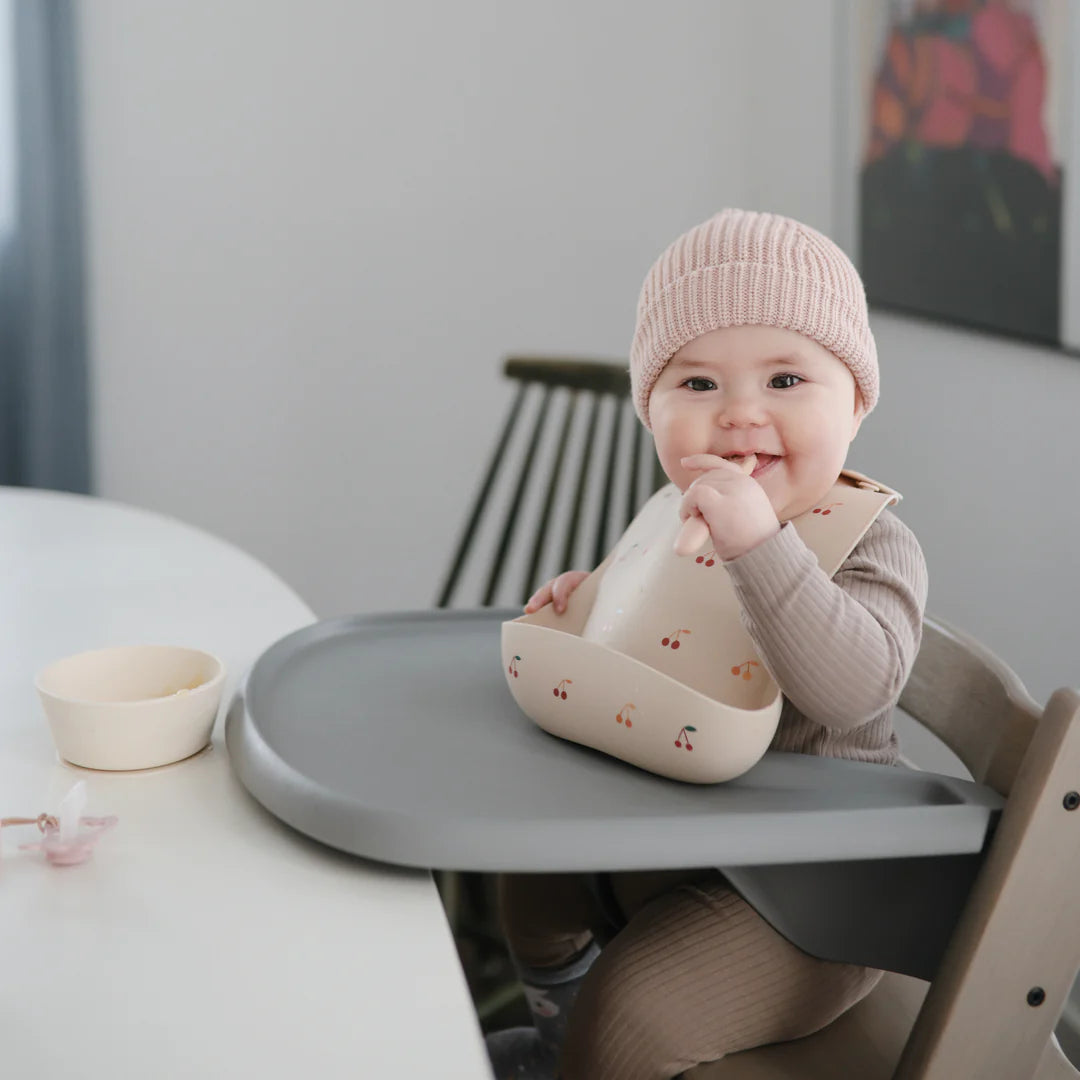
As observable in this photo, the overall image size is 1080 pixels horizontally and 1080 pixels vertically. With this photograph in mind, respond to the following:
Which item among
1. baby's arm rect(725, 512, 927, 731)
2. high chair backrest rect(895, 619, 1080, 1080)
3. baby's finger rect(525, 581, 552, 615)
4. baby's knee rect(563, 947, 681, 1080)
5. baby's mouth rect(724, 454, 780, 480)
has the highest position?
baby's mouth rect(724, 454, 780, 480)

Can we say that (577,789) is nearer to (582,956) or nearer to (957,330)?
(582,956)

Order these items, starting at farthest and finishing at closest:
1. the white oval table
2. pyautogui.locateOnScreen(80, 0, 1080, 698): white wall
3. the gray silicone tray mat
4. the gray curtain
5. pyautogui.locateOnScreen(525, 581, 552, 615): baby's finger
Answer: pyautogui.locateOnScreen(80, 0, 1080, 698): white wall < the gray curtain < pyautogui.locateOnScreen(525, 581, 552, 615): baby's finger < the gray silicone tray mat < the white oval table

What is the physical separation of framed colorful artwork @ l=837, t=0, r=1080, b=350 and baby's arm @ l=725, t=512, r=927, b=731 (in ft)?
3.07

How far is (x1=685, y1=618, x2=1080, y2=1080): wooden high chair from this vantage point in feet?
2.07

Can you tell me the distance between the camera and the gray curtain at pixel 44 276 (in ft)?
7.23

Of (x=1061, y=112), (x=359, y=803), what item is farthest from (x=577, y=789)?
(x=1061, y=112)

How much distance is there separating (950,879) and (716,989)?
0.50ft

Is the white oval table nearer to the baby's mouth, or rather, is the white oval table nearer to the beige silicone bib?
the beige silicone bib

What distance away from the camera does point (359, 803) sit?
632mm

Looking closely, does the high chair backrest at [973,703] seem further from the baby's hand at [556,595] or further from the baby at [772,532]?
the baby's hand at [556,595]

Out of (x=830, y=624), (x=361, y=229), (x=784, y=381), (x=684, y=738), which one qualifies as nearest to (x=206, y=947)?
(x=684, y=738)

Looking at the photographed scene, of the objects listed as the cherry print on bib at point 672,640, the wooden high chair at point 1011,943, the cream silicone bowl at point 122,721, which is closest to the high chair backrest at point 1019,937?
the wooden high chair at point 1011,943

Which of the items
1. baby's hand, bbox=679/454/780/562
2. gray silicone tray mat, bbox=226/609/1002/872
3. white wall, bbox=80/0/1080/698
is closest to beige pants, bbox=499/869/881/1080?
gray silicone tray mat, bbox=226/609/1002/872

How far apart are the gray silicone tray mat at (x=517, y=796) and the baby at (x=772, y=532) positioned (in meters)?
0.08
